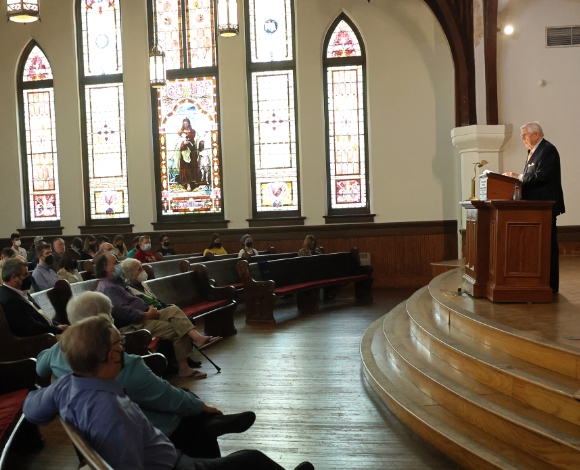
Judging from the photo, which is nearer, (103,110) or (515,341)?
(515,341)

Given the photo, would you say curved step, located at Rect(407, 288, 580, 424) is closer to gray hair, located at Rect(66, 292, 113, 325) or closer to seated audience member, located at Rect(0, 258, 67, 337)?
gray hair, located at Rect(66, 292, 113, 325)

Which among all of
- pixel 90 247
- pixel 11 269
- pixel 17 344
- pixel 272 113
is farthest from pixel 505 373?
pixel 272 113

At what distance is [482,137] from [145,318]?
6684 millimetres

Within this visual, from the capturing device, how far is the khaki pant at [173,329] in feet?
16.4

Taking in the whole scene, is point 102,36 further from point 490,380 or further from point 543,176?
point 490,380

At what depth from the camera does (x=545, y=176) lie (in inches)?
180

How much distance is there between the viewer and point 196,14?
1129 cm

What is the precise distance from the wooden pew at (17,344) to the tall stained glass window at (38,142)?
8282 mm

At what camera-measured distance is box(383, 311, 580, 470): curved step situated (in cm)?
269

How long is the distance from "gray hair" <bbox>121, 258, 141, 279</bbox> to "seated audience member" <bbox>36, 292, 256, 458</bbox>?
2.40m

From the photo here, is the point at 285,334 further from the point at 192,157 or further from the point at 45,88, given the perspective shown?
the point at 45,88

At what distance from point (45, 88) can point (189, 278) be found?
708 cm

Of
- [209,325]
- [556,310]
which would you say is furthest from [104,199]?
[556,310]

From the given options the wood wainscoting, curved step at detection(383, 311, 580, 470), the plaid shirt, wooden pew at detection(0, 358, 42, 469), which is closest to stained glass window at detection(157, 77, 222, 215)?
the wood wainscoting
